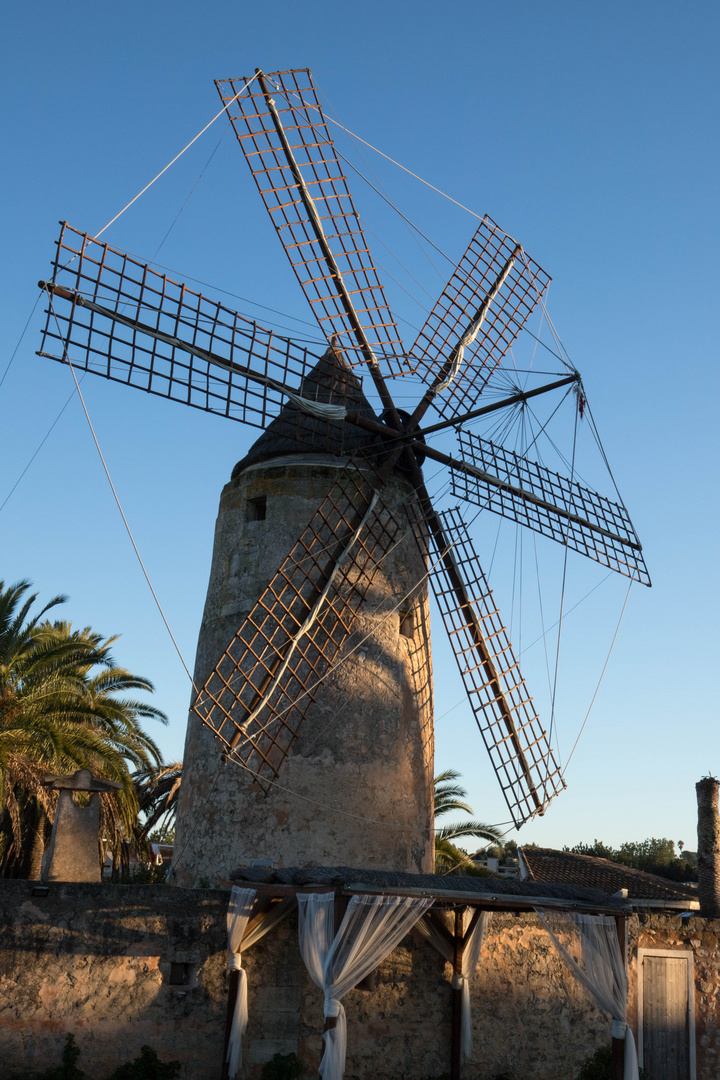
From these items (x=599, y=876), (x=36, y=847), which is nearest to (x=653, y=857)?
(x=599, y=876)

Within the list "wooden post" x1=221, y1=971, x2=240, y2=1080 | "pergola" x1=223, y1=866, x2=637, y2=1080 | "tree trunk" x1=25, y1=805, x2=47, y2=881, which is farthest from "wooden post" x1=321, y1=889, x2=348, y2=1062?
"tree trunk" x1=25, y1=805, x2=47, y2=881

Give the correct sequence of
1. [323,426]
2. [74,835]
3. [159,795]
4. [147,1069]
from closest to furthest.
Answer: [147,1069] → [74,835] → [323,426] → [159,795]

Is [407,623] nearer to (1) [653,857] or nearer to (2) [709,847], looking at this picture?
(2) [709,847]

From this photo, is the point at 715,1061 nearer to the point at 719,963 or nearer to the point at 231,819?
the point at 719,963

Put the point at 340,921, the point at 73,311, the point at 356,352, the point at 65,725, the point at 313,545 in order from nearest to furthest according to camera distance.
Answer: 1. the point at 340,921
2. the point at 73,311
3. the point at 313,545
4. the point at 356,352
5. the point at 65,725

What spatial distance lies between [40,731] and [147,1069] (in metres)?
5.17

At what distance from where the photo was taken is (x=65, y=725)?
43.2 feet

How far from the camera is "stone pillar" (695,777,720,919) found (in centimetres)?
1234

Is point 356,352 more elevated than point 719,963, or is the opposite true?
point 356,352

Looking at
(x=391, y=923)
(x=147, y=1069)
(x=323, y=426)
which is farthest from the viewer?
(x=323, y=426)

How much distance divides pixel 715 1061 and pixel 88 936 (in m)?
6.09

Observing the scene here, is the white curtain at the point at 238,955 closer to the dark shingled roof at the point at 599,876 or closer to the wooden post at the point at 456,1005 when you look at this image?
the wooden post at the point at 456,1005

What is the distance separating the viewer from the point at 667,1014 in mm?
9672

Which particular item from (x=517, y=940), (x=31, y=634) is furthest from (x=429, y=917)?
(x=31, y=634)
